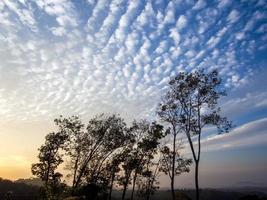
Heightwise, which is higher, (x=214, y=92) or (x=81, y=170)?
(x=214, y=92)

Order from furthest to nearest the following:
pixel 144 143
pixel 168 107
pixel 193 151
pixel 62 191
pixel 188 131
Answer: pixel 144 143
pixel 168 107
pixel 188 131
pixel 193 151
pixel 62 191

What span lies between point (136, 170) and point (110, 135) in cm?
1426

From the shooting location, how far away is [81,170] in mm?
61969

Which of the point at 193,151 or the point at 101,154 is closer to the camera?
the point at 193,151

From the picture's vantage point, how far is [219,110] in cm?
4794

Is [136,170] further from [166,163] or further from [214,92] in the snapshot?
[214,92]

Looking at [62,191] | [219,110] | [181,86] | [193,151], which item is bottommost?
[62,191]

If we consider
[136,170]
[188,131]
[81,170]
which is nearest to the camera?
[188,131]

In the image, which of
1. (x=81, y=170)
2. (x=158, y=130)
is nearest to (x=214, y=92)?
(x=158, y=130)

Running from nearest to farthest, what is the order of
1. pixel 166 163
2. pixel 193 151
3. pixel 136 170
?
pixel 193 151, pixel 166 163, pixel 136 170

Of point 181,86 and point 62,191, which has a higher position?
point 181,86

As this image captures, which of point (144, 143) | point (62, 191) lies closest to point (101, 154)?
point (144, 143)

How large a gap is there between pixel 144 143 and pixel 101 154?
33.4ft

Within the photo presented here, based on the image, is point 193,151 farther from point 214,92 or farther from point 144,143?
point 144,143
